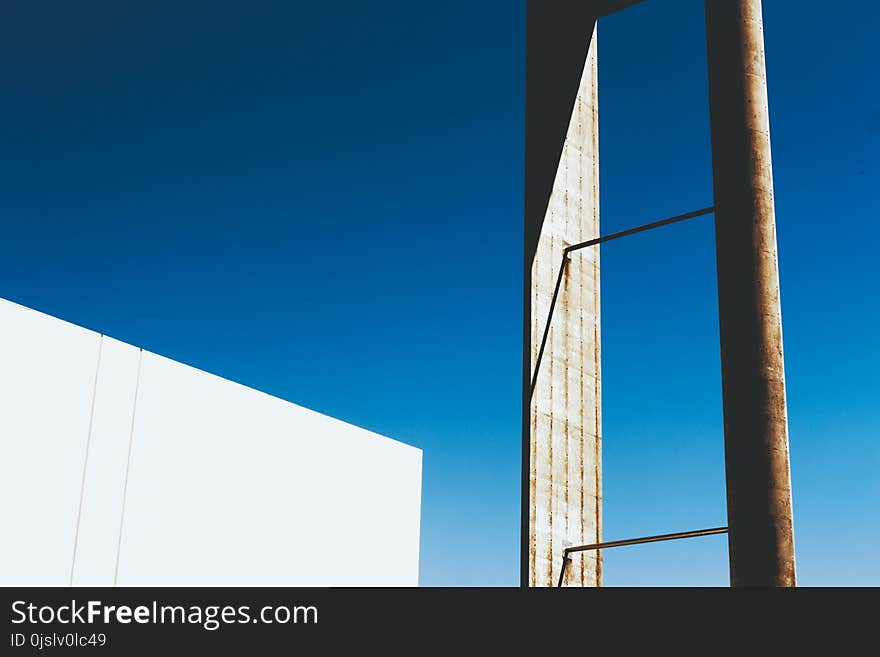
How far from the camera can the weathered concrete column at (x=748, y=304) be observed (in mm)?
A: 6812

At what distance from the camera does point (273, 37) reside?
19.3 meters

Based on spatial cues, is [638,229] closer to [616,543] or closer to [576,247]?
[576,247]

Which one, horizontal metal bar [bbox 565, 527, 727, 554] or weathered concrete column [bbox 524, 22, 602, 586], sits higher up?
weathered concrete column [bbox 524, 22, 602, 586]

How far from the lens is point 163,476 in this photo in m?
13.0

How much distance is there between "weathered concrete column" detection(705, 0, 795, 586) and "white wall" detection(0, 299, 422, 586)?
7.71 m

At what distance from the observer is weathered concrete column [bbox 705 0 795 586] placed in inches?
268

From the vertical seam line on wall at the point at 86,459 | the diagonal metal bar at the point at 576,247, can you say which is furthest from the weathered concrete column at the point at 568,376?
the vertical seam line on wall at the point at 86,459

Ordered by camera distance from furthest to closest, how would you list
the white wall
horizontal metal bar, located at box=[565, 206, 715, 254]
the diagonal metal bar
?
the white wall
the diagonal metal bar
horizontal metal bar, located at box=[565, 206, 715, 254]

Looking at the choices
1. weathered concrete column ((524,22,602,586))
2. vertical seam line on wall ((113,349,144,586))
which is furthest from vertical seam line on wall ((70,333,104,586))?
weathered concrete column ((524,22,602,586))

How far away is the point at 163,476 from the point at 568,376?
5997 mm

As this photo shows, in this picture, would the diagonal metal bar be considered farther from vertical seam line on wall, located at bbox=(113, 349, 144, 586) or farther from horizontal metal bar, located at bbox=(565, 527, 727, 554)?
vertical seam line on wall, located at bbox=(113, 349, 144, 586)

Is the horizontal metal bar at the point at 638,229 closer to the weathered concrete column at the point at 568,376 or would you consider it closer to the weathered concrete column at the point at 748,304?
the weathered concrete column at the point at 568,376
